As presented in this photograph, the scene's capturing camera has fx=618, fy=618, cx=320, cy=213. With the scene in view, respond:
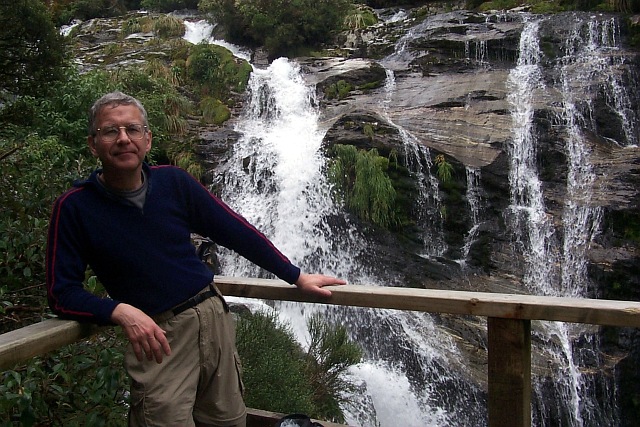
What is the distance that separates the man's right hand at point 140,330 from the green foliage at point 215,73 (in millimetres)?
11548

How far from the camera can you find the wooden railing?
1.81 meters

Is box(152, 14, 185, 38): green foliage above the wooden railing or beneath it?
above

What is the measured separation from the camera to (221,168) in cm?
1052

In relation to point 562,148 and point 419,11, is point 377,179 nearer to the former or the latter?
point 562,148

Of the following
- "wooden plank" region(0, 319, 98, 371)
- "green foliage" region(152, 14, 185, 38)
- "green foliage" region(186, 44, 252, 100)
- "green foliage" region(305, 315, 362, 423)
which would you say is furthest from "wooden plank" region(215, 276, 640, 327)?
"green foliage" region(152, 14, 185, 38)

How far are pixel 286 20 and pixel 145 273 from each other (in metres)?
14.7

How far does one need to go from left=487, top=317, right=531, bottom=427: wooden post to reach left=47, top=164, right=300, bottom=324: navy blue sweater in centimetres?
97

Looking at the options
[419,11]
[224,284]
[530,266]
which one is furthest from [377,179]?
[419,11]

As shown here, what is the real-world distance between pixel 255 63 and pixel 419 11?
470cm

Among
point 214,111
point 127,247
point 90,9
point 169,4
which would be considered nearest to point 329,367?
point 127,247

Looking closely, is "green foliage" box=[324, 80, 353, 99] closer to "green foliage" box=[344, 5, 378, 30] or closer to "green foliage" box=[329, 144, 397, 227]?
"green foliage" box=[329, 144, 397, 227]

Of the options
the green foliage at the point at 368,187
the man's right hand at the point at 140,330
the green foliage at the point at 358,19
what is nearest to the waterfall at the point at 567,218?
the green foliage at the point at 368,187

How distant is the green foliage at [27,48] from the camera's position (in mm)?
5137

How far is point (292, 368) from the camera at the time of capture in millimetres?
4766
